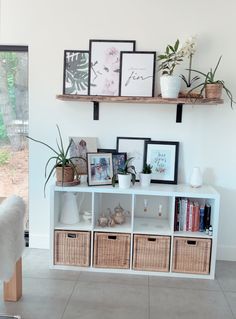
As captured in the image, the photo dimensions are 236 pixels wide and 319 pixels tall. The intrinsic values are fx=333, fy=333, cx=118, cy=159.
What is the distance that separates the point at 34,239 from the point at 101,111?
4.31 feet

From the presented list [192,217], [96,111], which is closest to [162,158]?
[192,217]

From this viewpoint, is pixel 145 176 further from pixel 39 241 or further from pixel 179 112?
pixel 39 241

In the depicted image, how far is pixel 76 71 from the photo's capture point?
283 centimetres

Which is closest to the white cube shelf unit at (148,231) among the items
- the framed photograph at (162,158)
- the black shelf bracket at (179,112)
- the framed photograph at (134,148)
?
the framed photograph at (162,158)

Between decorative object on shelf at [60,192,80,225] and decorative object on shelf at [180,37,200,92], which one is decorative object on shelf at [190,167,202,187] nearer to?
decorative object on shelf at [180,37,200,92]

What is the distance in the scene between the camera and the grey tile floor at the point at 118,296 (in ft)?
6.86

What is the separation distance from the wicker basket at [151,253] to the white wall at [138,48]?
60 cm

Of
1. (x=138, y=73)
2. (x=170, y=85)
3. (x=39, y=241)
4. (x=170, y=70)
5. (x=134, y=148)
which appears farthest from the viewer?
(x=39, y=241)

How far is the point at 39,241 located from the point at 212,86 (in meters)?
2.01

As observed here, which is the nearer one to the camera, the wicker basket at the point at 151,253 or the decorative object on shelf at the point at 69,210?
the wicker basket at the point at 151,253

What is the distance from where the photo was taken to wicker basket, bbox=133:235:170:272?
2574 millimetres

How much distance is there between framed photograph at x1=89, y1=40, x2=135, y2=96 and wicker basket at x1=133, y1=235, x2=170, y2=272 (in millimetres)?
1211

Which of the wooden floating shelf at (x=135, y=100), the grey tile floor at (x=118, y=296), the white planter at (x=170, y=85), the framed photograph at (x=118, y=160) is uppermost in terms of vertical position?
the white planter at (x=170, y=85)

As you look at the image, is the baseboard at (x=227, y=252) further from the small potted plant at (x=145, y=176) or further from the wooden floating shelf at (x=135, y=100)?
the wooden floating shelf at (x=135, y=100)
